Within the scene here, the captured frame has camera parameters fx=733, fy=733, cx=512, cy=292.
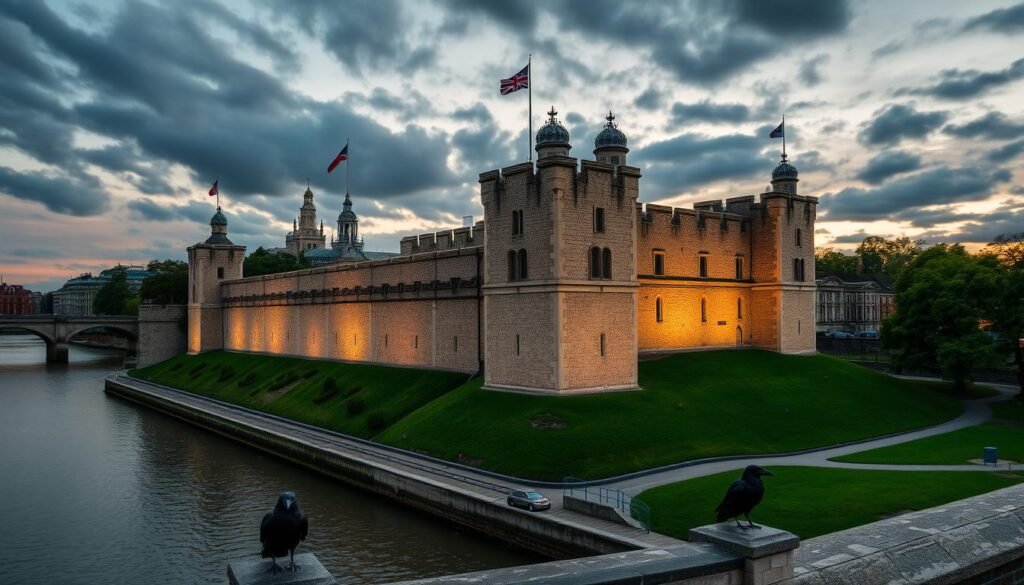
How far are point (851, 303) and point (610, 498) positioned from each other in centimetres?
9882

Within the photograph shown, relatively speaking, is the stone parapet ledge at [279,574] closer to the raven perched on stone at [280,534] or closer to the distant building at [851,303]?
the raven perched on stone at [280,534]

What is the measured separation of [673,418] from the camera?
119 ft

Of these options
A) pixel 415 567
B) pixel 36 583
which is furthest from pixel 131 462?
pixel 415 567

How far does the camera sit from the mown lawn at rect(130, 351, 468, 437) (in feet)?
147

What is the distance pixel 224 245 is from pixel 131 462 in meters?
51.3

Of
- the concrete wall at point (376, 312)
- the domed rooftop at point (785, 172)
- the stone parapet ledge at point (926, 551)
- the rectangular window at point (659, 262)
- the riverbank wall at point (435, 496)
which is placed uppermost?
the domed rooftop at point (785, 172)

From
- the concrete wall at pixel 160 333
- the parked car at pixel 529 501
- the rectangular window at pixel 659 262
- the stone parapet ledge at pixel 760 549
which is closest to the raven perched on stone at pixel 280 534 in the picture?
the stone parapet ledge at pixel 760 549

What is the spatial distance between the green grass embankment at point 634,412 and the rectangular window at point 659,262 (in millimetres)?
5779

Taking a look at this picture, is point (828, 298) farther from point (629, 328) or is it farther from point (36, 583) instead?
point (36, 583)

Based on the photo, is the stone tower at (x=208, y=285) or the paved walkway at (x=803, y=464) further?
the stone tower at (x=208, y=285)

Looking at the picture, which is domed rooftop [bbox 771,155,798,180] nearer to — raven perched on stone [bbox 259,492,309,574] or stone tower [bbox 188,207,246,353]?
raven perched on stone [bbox 259,492,309,574]

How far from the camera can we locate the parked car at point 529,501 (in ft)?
85.1

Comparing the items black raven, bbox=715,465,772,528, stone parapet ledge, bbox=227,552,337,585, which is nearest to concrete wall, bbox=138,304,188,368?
stone parapet ledge, bbox=227,552,337,585

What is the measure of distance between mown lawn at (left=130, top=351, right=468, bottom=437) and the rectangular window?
14.4 meters
